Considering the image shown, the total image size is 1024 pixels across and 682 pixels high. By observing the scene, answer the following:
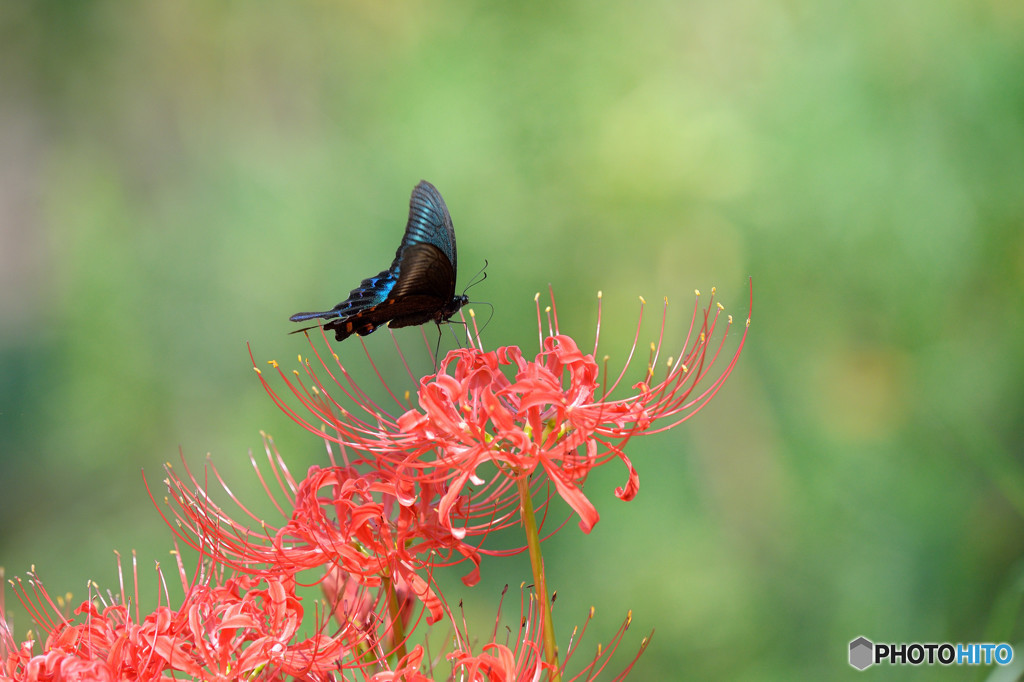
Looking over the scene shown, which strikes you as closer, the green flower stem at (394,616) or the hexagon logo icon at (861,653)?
the green flower stem at (394,616)

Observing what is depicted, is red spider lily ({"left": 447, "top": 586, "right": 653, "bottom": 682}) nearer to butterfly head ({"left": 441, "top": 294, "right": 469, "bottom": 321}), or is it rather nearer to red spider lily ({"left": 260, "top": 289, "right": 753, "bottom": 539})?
red spider lily ({"left": 260, "top": 289, "right": 753, "bottom": 539})

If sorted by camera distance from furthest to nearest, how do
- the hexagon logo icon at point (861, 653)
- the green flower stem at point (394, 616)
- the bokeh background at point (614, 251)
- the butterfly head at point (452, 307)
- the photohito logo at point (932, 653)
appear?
the bokeh background at point (614, 251) < the hexagon logo icon at point (861, 653) < the photohito logo at point (932, 653) < the butterfly head at point (452, 307) < the green flower stem at point (394, 616)

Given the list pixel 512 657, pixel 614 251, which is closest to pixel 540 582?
pixel 512 657

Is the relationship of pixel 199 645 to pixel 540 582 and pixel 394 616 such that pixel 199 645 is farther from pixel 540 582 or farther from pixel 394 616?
pixel 540 582

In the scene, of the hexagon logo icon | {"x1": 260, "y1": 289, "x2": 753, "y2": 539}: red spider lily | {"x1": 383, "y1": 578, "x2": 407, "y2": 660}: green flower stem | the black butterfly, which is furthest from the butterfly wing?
the hexagon logo icon

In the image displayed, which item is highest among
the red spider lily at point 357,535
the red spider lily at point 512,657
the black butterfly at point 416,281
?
the black butterfly at point 416,281

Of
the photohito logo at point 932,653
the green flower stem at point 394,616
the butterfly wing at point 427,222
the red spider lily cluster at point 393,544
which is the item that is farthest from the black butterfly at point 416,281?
the photohito logo at point 932,653

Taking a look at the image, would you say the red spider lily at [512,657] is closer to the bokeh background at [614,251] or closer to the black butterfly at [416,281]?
the black butterfly at [416,281]

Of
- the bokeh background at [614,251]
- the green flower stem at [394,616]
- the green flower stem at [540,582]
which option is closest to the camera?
the green flower stem at [540,582]
